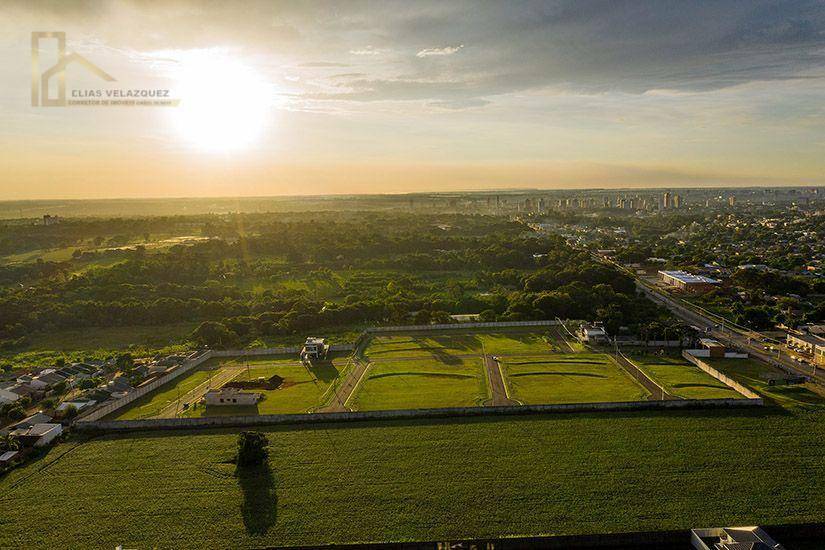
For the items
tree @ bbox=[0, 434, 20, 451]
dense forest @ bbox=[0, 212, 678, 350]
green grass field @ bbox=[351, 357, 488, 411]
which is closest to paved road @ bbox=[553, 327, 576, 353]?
dense forest @ bbox=[0, 212, 678, 350]

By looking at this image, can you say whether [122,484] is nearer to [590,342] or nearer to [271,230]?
[590,342]

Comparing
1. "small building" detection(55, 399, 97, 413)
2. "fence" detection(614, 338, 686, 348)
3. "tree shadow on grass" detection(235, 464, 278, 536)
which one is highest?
"fence" detection(614, 338, 686, 348)

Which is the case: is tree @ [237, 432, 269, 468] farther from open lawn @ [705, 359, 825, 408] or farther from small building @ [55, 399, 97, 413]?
open lawn @ [705, 359, 825, 408]

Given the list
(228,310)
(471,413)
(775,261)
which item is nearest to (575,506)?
(471,413)

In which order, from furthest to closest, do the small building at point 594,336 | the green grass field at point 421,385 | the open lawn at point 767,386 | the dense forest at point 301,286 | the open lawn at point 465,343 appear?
the dense forest at point 301,286 < the small building at point 594,336 < the open lawn at point 465,343 < the green grass field at point 421,385 < the open lawn at point 767,386

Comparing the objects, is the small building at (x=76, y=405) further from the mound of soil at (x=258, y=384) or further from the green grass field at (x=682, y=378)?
the green grass field at (x=682, y=378)

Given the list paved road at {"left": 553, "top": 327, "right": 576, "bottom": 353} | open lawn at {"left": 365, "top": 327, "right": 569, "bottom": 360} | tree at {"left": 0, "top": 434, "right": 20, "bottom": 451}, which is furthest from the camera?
paved road at {"left": 553, "top": 327, "right": 576, "bottom": 353}

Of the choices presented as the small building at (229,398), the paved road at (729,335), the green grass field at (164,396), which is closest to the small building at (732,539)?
the paved road at (729,335)
